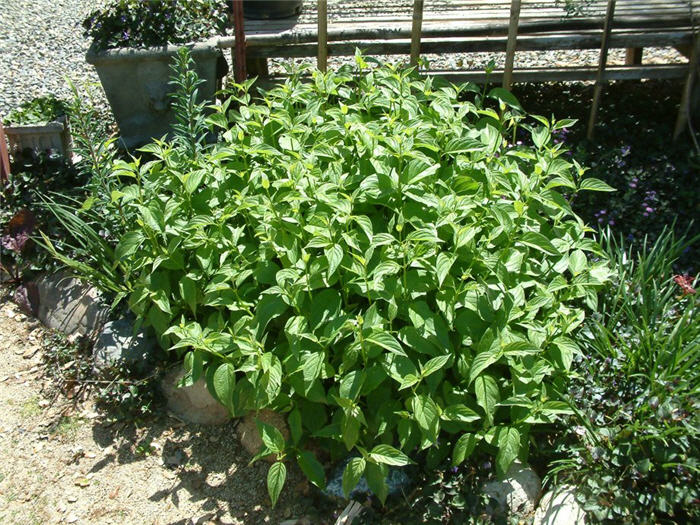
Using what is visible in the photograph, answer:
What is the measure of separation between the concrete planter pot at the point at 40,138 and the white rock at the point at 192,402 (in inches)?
70.3

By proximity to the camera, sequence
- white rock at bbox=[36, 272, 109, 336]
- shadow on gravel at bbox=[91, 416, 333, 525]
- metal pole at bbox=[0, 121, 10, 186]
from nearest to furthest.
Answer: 1. shadow on gravel at bbox=[91, 416, 333, 525]
2. white rock at bbox=[36, 272, 109, 336]
3. metal pole at bbox=[0, 121, 10, 186]

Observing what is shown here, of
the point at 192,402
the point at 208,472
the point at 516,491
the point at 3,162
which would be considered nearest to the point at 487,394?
the point at 516,491

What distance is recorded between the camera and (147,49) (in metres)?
4.49

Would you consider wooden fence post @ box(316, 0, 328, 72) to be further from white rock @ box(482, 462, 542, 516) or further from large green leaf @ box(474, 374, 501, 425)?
white rock @ box(482, 462, 542, 516)

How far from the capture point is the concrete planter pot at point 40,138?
14.0 ft

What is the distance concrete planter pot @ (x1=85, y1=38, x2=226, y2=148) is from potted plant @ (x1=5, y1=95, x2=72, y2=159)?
0.40 metres

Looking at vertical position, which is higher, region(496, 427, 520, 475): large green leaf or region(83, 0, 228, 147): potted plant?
region(83, 0, 228, 147): potted plant

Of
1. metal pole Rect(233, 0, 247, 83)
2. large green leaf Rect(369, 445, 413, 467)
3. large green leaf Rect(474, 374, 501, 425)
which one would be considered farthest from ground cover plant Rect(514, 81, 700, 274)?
large green leaf Rect(369, 445, 413, 467)

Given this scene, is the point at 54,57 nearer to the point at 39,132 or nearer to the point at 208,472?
the point at 39,132

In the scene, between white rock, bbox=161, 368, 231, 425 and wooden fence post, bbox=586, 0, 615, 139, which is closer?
white rock, bbox=161, 368, 231, 425

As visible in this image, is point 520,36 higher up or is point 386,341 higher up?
point 520,36

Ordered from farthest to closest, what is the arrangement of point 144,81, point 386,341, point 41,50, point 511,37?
point 41,50 → point 144,81 → point 511,37 → point 386,341

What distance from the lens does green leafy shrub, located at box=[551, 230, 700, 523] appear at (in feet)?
8.29

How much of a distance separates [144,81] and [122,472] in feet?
8.70
